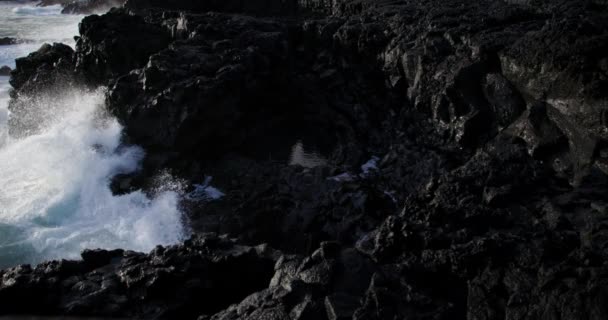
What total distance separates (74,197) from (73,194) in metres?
0.15

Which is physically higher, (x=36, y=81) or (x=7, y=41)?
(x=36, y=81)

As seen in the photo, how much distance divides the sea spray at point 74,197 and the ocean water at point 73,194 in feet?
0.09

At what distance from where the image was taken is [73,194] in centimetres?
1888

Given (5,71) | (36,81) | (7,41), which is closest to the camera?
(36,81)

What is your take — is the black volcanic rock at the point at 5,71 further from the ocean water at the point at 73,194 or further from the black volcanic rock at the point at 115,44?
the black volcanic rock at the point at 115,44

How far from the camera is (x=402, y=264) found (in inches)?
414

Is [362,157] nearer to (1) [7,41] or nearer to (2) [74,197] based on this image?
(2) [74,197]

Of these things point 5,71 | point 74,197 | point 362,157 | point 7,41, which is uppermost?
point 362,157

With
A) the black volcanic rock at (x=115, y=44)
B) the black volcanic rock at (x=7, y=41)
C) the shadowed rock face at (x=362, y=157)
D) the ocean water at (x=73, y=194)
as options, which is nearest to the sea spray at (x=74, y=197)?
the ocean water at (x=73, y=194)

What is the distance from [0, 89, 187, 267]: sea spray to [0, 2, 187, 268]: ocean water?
0.03m

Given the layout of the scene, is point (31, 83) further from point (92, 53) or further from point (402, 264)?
point (402, 264)

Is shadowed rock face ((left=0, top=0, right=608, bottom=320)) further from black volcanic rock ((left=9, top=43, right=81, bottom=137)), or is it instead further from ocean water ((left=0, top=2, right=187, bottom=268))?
ocean water ((left=0, top=2, right=187, bottom=268))

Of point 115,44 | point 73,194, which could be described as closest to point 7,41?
point 115,44

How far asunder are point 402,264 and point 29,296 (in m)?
8.27
